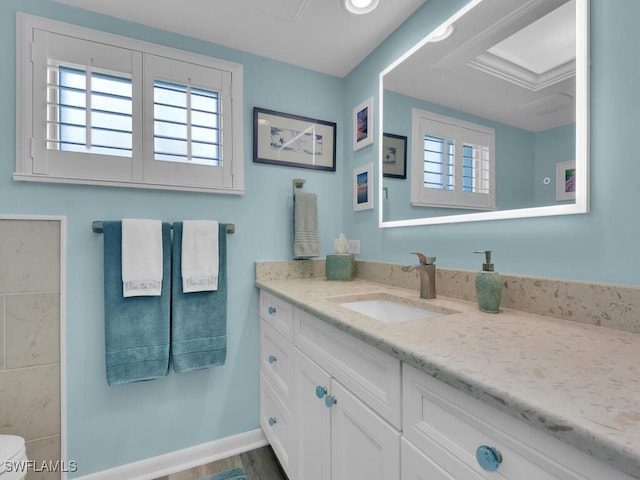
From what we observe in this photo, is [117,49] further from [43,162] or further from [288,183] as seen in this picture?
[288,183]

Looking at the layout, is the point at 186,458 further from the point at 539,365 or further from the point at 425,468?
the point at 539,365

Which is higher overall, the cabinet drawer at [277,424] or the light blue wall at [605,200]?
the light blue wall at [605,200]

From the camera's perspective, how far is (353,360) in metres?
0.84

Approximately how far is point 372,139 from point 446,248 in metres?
0.77

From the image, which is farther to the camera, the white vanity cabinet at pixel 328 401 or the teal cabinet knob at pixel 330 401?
the teal cabinet knob at pixel 330 401

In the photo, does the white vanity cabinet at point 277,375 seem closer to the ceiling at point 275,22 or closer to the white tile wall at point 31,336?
the white tile wall at point 31,336

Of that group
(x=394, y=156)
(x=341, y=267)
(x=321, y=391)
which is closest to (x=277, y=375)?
(x=321, y=391)

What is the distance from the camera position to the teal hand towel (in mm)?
1724

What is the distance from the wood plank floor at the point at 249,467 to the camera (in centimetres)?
146

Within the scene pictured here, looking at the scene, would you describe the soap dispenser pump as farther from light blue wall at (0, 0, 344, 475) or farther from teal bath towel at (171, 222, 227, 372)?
teal bath towel at (171, 222, 227, 372)

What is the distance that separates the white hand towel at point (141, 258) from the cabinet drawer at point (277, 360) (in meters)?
0.57

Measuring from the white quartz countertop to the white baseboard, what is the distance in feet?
3.93

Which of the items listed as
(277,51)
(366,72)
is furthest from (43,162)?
(366,72)

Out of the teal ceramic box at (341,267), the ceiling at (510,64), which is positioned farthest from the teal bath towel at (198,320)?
the ceiling at (510,64)
